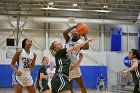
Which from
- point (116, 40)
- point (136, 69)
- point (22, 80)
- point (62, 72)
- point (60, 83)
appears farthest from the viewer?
point (116, 40)

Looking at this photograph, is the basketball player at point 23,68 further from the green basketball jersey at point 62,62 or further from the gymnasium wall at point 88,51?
the gymnasium wall at point 88,51

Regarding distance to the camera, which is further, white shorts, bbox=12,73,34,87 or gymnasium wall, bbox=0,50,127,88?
gymnasium wall, bbox=0,50,127,88

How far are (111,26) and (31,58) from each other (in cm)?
1507

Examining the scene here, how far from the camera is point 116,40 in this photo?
20.3 metres

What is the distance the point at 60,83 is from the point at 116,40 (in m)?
15.7

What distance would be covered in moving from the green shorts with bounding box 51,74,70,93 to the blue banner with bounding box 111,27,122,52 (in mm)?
15528

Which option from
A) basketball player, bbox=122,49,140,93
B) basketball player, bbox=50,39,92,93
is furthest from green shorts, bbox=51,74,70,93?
basketball player, bbox=122,49,140,93

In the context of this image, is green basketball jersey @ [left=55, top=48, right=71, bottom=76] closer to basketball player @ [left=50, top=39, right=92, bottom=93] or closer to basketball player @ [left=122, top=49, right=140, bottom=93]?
basketball player @ [left=50, top=39, right=92, bottom=93]

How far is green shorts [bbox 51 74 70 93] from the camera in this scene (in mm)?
4992

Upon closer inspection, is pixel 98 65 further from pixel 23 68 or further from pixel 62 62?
pixel 62 62

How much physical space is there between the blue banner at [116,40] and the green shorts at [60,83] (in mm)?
15528

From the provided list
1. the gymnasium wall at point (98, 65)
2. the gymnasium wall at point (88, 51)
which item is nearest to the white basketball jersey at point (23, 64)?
the gymnasium wall at point (88, 51)

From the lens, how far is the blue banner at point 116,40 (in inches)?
797

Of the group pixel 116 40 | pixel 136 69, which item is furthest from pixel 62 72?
pixel 116 40
